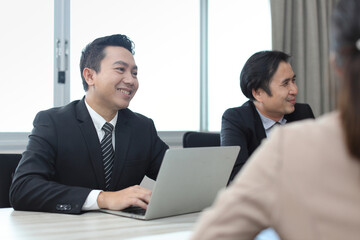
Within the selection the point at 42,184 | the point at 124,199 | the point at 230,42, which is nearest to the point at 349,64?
the point at 124,199

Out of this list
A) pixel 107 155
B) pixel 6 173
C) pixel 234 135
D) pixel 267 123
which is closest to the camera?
pixel 6 173

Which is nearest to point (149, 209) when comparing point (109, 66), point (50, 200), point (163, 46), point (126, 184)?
point (50, 200)

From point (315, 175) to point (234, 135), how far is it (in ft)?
6.55

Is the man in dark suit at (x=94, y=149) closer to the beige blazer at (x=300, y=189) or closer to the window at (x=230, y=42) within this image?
the beige blazer at (x=300, y=189)

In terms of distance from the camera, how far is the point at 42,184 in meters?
1.64

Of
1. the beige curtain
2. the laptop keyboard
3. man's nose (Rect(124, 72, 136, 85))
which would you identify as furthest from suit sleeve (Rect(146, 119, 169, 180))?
the beige curtain

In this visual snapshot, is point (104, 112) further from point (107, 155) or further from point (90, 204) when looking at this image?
point (90, 204)

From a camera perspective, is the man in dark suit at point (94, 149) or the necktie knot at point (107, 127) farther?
the necktie knot at point (107, 127)

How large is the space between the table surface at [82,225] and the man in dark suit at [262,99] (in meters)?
1.19

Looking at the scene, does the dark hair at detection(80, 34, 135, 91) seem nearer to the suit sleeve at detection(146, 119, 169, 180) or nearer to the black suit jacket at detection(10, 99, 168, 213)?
the black suit jacket at detection(10, 99, 168, 213)

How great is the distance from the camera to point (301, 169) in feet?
1.88

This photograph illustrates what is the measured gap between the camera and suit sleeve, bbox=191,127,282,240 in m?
0.58

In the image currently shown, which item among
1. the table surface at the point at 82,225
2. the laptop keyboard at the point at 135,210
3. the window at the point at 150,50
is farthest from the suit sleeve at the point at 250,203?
the window at the point at 150,50

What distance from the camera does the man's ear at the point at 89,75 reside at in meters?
2.29
